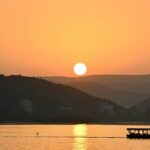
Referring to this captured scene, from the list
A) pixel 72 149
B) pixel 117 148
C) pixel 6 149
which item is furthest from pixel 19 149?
pixel 117 148

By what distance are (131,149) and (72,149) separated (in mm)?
16454

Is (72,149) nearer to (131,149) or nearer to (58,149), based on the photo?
(58,149)

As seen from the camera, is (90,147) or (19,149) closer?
(19,149)

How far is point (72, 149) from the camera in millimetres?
188250

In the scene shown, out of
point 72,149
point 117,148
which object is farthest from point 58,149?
point 117,148

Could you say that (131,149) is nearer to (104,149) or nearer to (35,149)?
(104,149)

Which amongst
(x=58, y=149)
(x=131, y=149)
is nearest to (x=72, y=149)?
(x=58, y=149)

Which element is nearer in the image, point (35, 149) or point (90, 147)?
point (35, 149)

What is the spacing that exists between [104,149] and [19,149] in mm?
24347

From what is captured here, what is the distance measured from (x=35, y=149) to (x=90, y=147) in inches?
790

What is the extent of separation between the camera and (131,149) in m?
188

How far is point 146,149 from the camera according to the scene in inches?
7451

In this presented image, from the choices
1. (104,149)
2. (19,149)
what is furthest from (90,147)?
(19,149)

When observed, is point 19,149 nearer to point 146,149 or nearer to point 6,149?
point 6,149
